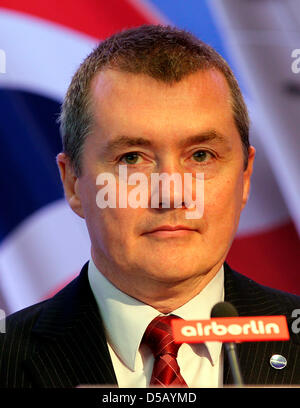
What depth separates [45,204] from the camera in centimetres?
180

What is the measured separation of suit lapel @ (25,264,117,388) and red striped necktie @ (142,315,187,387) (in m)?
0.09

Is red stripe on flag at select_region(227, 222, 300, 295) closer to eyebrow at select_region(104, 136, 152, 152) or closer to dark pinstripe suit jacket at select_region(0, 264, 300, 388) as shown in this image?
dark pinstripe suit jacket at select_region(0, 264, 300, 388)

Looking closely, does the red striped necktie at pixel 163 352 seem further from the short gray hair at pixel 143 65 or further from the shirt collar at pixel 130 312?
the short gray hair at pixel 143 65

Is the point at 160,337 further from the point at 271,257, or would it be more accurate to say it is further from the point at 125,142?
the point at 271,257

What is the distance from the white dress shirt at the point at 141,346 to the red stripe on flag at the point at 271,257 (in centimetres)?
38

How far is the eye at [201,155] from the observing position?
135 cm

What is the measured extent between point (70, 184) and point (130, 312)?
13.0 inches

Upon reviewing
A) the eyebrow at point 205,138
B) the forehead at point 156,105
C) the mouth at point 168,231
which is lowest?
the mouth at point 168,231

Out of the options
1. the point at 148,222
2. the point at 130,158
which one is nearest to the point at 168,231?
the point at 148,222
